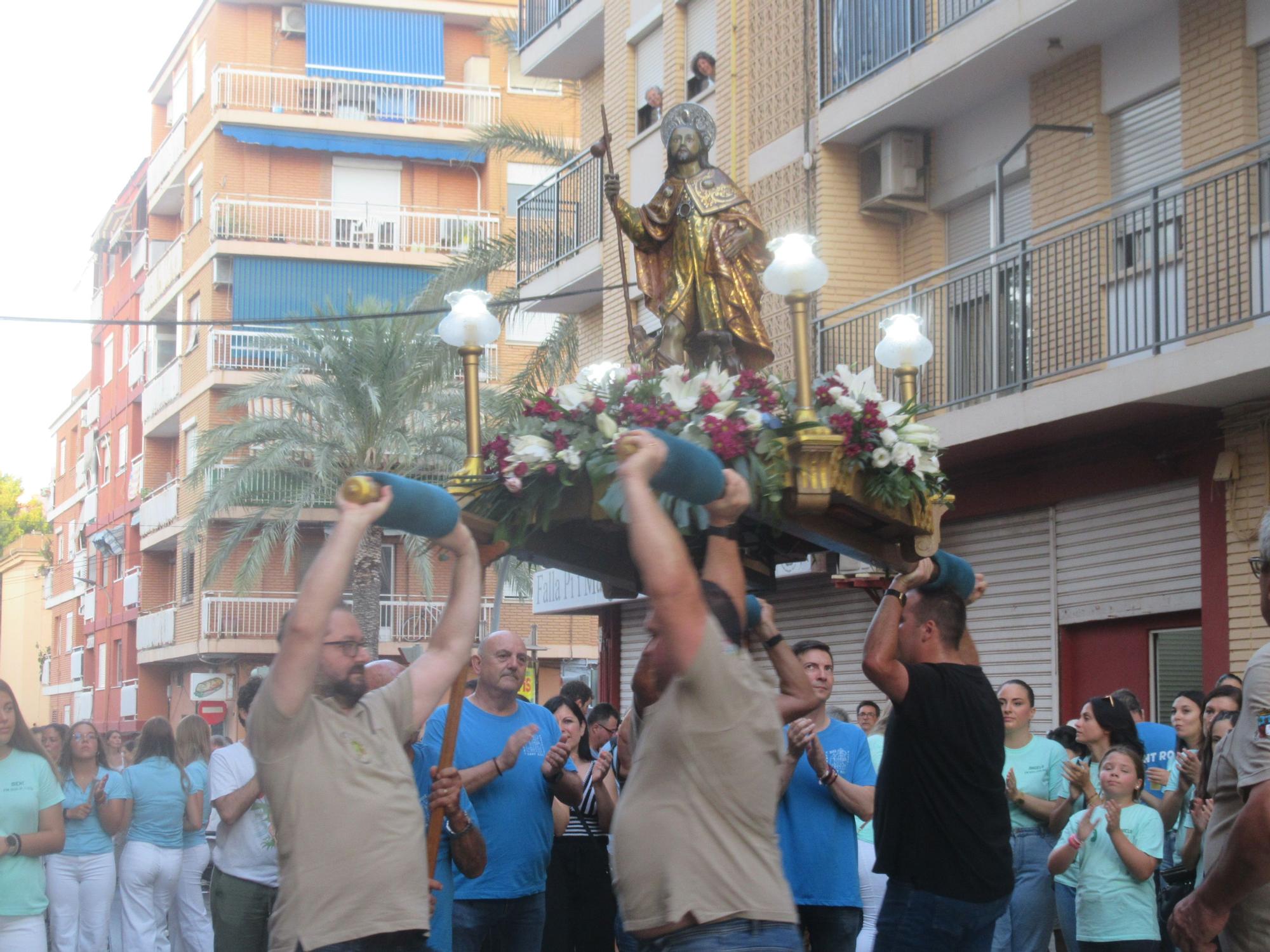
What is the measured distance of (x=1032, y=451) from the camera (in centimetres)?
1474

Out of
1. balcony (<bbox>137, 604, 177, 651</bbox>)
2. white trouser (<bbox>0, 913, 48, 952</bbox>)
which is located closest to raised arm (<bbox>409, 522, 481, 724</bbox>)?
white trouser (<bbox>0, 913, 48, 952</bbox>)

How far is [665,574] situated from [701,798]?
1.96ft

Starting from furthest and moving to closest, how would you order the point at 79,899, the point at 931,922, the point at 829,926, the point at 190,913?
1. the point at 190,913
2. the point at 79,899
3. the point at 829,926
4. the point at 931,922

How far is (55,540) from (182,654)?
22.9 m

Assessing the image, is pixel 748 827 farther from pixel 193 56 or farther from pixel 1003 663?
pixel 193 56

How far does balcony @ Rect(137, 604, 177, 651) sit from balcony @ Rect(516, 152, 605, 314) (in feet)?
72.6

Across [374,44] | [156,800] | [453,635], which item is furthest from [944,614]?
[374,44]

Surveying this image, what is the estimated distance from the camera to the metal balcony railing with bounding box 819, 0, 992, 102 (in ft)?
52.6

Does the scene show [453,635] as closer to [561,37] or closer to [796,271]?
[796,271]

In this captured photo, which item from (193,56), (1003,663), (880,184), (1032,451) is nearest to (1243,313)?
(1032,451)

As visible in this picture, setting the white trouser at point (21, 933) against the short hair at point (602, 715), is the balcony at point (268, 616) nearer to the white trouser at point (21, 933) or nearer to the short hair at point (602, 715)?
the short hair at point (602, 715)

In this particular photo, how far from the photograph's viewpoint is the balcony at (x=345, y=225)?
40094mm

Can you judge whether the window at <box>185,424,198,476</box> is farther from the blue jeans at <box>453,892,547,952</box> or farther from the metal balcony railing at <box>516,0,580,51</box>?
the blue jeans at <box>453,892,547,952</box>

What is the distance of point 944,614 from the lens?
618 cm
